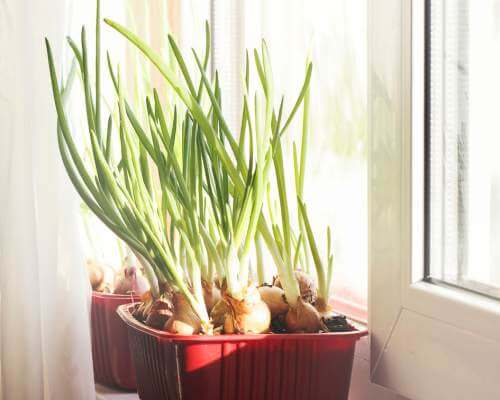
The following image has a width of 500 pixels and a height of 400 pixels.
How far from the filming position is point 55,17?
95 centimetres

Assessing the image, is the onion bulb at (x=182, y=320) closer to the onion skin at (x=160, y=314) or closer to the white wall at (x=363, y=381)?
the onion skin at (x=160, y=314)

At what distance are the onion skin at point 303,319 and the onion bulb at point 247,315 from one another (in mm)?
34

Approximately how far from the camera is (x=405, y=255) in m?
0.80

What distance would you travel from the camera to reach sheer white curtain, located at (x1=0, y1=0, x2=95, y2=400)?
95cm

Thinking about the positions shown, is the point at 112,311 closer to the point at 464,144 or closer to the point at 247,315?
the point at 247,315

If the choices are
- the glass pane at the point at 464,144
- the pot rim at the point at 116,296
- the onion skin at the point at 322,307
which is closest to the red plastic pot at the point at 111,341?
the pot rim at the point at 116,296

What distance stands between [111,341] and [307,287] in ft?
1.16

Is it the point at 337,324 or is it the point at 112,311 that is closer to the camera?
the point at 337,324

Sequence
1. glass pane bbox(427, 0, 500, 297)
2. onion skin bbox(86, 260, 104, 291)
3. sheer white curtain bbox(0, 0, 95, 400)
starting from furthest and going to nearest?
onion skin bbox(86, 260, 104, 291), sheer white curtain bbox(0, 0, 95, 400), glass pane bbox(427, 0, 500, 297)

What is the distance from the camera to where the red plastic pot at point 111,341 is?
1037mm

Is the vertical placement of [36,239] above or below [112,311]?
above

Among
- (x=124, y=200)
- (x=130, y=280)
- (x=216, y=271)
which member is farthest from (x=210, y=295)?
(x=130, y=280)

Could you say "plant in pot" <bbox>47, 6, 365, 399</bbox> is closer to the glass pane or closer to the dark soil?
the dark soil

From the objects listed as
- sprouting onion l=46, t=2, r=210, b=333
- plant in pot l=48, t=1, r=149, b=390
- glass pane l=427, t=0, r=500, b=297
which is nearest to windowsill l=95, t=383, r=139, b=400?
plant in pot l=48, t=1, r=149, b=390
